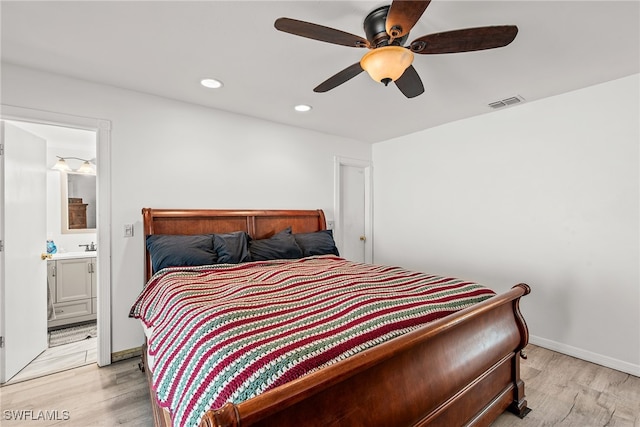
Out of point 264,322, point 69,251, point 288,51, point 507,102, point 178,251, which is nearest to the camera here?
point 264,322

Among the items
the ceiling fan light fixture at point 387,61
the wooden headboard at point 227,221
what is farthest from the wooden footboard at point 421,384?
the wooden headboard at point 227,221

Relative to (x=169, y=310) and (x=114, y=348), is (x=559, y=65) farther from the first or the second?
(x=114, y=348)

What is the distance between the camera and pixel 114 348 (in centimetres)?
273

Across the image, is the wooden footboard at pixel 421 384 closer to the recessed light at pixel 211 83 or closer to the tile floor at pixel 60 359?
the recessed light at pixel 211 83

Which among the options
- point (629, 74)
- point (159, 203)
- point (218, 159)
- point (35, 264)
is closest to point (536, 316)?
point (629, 74)

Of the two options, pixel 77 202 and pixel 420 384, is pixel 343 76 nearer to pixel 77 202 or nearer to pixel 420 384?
pixel 420 384

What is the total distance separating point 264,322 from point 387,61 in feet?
4.86

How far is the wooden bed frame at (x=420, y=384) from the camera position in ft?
2.97

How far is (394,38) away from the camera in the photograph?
1.63m

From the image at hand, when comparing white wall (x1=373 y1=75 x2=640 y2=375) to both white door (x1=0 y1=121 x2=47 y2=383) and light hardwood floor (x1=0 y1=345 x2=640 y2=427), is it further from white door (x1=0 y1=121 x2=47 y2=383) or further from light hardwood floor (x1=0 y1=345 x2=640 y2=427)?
white door (x1=0 y1=121 x2=47 y2=383)

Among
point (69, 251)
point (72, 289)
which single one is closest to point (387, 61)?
point (72, 289)

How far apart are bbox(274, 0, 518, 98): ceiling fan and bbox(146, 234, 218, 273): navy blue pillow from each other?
1.90m

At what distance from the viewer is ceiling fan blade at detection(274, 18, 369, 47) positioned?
1.48 meters

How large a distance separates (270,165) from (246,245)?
3.81 feet
